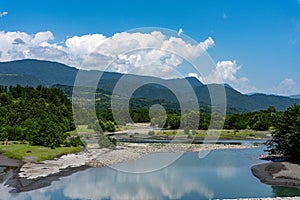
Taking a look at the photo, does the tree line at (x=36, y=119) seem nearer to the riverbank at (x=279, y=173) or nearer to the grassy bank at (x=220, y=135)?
the grassy bank at (x=220, y=135)

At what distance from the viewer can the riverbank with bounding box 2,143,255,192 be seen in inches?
1442

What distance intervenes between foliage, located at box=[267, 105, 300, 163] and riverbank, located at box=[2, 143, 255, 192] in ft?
50.5

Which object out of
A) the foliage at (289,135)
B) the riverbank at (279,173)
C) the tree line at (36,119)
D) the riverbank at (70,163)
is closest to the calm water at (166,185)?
the riverbank at (279,173)

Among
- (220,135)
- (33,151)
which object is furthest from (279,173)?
(220,135)

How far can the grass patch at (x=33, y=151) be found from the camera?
50.0 meters

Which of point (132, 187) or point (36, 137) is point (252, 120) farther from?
point (132, 187)

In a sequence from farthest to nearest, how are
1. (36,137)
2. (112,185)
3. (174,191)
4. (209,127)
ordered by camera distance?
(209,127) < (36,137) < (112,185) < (174,191)

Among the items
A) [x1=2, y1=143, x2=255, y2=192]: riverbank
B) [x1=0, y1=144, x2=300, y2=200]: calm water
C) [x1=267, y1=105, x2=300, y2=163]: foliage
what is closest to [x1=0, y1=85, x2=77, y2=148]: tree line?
[x1=2, y1=143, x2=255, y2=192]: riverbank

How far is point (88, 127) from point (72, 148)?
19766mm

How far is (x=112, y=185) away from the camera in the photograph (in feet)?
120

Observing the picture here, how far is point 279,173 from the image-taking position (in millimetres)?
41219

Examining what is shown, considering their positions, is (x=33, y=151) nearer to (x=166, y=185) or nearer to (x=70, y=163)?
(x=70, y=163)

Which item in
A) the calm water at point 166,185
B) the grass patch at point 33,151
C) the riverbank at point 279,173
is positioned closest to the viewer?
the calm water at point 166,185

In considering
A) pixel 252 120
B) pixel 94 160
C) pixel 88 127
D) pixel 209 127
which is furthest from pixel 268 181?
pixel 252 120
